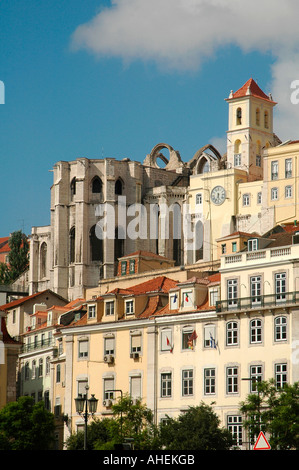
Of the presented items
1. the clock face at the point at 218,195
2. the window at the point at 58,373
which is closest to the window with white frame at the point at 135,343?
the window at the point at 58,373

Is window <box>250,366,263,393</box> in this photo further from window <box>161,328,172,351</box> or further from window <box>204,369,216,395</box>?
window <box>161,328,172,351</box>

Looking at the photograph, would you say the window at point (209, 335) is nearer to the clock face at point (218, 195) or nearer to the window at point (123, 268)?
the window at point (123, 268)

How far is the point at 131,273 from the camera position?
344 ft

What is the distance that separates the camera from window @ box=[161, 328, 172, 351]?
238 ft

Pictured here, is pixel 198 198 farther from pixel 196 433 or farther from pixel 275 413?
pixel 275 413

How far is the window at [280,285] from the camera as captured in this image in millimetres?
67438

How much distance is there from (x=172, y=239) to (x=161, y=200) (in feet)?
14.6

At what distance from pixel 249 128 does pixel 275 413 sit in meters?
72.9

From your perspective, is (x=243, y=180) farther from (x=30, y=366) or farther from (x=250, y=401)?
(x=250, y=401)

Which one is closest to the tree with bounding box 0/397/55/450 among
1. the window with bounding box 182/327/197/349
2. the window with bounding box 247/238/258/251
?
the window with bounding box 182/327/197/349

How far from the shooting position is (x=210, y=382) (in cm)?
6956

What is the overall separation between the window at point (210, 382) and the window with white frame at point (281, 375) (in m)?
4.55

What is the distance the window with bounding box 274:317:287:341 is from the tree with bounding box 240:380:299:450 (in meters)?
2.76

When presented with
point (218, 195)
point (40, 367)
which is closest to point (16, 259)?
point (218, 195)
